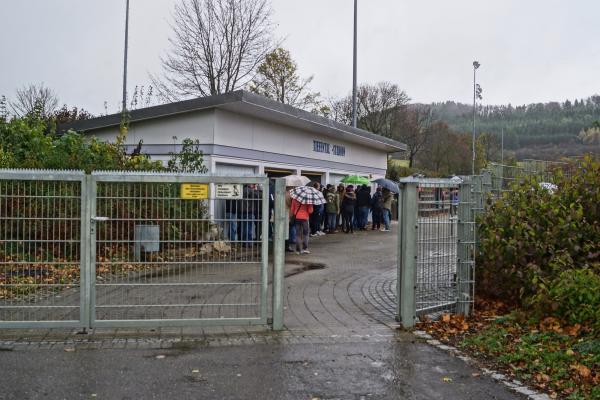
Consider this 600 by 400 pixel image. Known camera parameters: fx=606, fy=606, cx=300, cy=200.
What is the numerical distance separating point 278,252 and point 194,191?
1139mm

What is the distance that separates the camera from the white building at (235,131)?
1557 centimetres

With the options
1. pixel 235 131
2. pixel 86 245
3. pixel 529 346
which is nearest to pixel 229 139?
pixel 235 131

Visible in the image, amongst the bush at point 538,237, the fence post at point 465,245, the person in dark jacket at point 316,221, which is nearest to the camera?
the fence post at point 465,245

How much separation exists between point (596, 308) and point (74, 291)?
5581mm

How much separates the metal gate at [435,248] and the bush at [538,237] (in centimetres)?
55

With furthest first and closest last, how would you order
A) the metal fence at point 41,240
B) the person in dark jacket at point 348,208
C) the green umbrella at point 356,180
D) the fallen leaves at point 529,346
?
the green umbrella at point 356,180 → the person in dark jacket at point 348,208 → the metal fence at point 41,240 → the fallen leaves at point 529,346

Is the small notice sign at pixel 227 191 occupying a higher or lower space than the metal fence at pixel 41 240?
higher

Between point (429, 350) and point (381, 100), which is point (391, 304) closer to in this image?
point (429, 350)

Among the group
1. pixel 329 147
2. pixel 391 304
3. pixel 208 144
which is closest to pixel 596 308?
pixel 391 304

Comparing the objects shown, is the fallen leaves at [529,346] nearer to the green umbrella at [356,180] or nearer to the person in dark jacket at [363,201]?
the person in dark jacket at [363,201]

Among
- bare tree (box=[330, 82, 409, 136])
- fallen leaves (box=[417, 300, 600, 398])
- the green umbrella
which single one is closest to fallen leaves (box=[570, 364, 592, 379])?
fallen leaves (box=[417, 300, 600, 398])

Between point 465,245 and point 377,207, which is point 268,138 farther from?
point 465,245

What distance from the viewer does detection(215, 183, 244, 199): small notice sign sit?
661 cm

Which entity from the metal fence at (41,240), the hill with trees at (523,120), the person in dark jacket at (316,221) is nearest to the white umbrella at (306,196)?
the person in dark jacket at (316,221)
